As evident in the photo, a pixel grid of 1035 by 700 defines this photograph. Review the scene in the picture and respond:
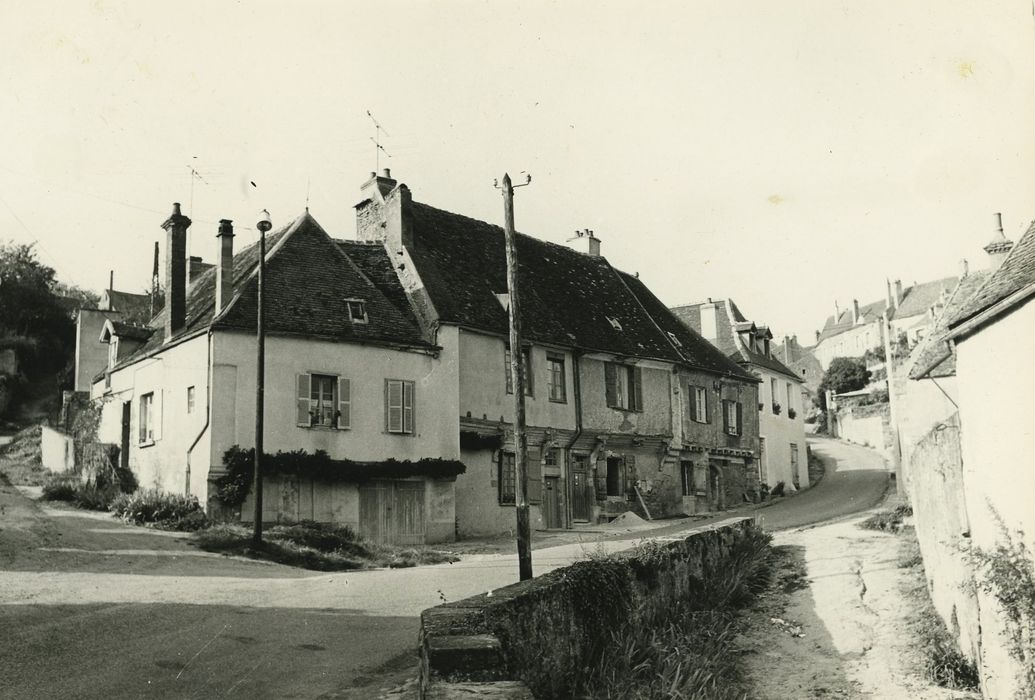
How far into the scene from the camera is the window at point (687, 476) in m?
33.2

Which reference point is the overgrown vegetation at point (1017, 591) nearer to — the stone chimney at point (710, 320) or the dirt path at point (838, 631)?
the dirt path at point (838, 631)

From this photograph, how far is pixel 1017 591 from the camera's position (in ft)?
26.7

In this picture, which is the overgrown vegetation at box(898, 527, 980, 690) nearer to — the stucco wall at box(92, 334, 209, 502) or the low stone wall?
the low stone wall

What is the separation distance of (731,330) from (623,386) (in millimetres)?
12406

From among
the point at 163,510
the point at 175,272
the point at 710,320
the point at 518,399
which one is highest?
the point at 710,320

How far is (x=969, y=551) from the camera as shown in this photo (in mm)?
9305

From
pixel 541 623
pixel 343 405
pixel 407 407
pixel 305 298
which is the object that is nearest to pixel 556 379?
pixel 407 407

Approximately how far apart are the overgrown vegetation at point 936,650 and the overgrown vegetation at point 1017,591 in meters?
1.96

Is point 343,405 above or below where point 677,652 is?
above

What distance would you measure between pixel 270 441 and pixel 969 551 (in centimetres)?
1624

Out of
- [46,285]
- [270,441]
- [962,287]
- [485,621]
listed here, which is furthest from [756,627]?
[46,285]

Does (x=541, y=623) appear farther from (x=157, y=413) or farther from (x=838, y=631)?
(x=157, y=413)

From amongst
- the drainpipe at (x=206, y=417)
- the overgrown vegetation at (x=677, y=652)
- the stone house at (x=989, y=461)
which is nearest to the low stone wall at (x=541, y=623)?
the overgrown vegetation at (x=677, y=652)

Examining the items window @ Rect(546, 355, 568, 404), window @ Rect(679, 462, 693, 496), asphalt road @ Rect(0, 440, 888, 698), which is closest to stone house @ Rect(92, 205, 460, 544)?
asphalt road @ Rect(0, 440, 888, 698)
